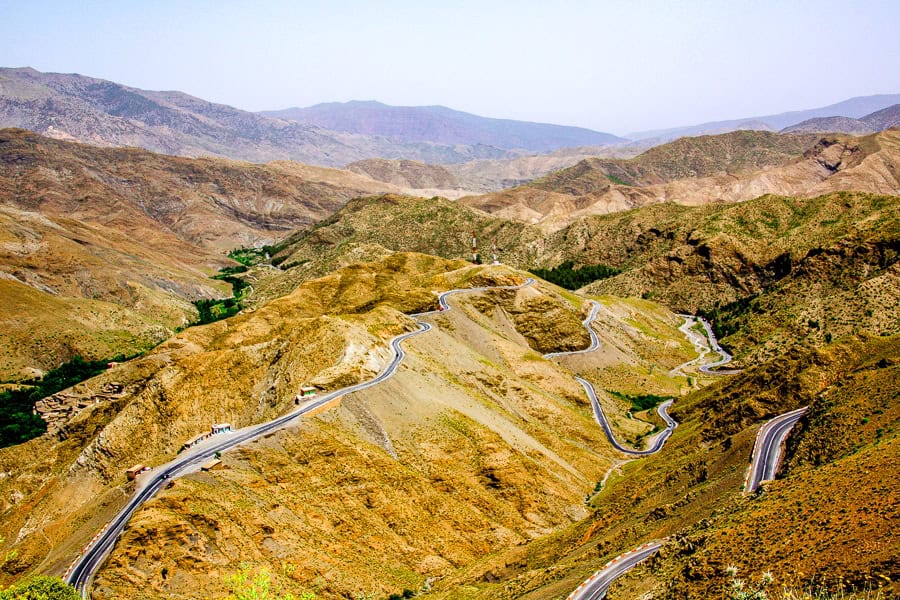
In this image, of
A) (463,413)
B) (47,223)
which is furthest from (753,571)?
(47,223)

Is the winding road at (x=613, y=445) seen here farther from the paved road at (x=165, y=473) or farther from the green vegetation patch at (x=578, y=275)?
the green vegetation patch at (x=578, y=275)

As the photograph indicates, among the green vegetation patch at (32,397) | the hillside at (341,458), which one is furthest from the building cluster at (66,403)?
the hillside at (341,458)

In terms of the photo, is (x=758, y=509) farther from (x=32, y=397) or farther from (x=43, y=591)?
(x=32, y=397)

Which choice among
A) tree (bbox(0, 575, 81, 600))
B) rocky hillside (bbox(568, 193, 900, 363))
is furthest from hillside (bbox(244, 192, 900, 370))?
tree (bbox(0, 575, 81, 600))

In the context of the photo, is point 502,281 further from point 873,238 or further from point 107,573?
point 107,573

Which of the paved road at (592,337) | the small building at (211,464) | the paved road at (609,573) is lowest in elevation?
the paved road at (592,337)

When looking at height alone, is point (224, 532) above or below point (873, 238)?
below

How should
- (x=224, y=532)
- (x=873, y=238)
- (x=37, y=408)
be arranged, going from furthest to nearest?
(x=873, y=238), (x=37, y=408), (x=224, y=532)

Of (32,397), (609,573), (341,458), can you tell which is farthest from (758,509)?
(32,397)
